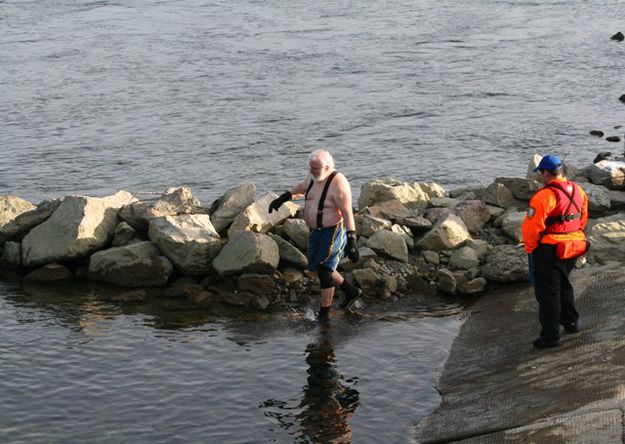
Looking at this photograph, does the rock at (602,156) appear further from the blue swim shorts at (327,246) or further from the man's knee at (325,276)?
the man's knee at (325,276)

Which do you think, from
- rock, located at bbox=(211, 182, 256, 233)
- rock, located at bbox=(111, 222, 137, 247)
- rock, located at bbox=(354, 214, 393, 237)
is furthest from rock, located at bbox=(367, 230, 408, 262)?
rock, located at bbox=(111, 222, 137, 247)

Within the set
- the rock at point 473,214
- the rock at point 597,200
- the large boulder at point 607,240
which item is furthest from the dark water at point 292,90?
the large boulder at point 607,240

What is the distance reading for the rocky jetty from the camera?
13312mm

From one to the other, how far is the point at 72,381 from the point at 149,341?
1.36m

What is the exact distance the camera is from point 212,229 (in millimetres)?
14102

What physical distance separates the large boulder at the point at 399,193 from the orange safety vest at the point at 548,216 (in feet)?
17.1

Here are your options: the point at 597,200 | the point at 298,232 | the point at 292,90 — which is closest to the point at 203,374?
the point at 298,232

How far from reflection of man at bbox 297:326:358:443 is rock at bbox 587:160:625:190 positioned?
6.25m

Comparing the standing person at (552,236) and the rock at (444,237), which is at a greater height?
the standing person at (552,236)

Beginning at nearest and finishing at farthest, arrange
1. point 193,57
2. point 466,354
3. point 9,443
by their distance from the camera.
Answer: point 9,443 → point 466,354 → point 193,57

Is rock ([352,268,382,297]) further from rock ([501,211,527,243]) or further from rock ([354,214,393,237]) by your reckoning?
rock ([501,211,527,243])

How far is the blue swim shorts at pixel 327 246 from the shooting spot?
12.3 metres

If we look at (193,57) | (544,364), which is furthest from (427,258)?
(193,57)

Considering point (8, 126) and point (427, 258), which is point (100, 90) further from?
→ point (427, 258)
